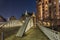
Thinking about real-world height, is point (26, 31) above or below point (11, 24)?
below

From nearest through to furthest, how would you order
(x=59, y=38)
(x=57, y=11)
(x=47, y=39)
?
(x=59, y=38) < (x=47, y=39) < (x=57, y=11)

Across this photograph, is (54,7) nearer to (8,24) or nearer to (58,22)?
(58,22)

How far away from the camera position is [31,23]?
928 inches

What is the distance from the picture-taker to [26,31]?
19344 millimetres

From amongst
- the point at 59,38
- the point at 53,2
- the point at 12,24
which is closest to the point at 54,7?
the point at 53,2

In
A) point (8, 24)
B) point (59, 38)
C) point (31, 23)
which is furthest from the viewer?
point (8, 24)

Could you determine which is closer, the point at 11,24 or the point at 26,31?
the point at 26,31

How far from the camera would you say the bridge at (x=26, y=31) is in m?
14.0

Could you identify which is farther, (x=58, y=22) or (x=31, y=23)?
(x=58, y=22)

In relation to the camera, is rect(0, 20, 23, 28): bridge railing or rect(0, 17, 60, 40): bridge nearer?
rect(0, 17, 60, 40): bridge

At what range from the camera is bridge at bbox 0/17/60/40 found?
14.0 m

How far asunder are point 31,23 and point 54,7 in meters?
26.6

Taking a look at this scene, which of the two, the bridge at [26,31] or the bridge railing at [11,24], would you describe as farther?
A: the bridge railing at [11,24]

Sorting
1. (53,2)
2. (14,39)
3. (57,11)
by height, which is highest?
(53,2)
